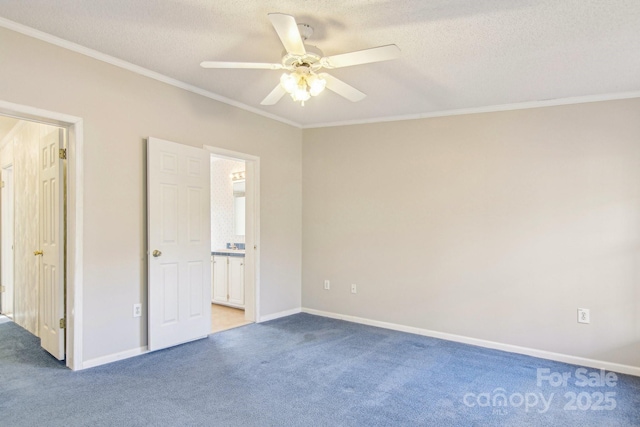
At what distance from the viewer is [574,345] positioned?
3.51 metres

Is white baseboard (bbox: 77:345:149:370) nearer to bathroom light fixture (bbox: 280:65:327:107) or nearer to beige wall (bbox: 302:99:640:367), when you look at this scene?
beige wall (bbox: 302:99:640:367)

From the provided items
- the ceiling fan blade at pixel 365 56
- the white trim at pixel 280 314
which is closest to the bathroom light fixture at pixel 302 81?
the ceiling fan blade at pixel 365 56

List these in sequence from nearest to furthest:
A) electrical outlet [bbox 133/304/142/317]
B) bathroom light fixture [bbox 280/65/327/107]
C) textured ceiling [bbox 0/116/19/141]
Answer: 1. bathroom light fixture [bbox 280/65/327/107]
2. electrical outlet [bbox 133/304/142/317]
3. textured ceiling [bbox 0/116/19/141]

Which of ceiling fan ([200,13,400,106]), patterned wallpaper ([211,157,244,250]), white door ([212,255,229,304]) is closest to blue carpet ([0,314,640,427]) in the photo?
white door ([212,255,229,304])

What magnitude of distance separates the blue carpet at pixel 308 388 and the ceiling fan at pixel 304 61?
2125mm

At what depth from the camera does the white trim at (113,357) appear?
3021mm

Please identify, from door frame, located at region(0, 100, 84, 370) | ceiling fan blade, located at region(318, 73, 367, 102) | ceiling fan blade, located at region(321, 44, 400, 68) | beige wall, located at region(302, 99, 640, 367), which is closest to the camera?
ceiling fan blade, located at region(321, 44, 400, 68)

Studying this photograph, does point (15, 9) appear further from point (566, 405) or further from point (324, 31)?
point (566, 405)

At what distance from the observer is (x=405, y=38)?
2654mm

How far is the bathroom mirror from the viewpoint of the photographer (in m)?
5.98

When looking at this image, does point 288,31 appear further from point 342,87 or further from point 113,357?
point 113,357

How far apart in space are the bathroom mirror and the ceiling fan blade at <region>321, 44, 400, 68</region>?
12.5ft

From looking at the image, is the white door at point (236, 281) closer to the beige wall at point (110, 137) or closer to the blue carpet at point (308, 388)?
A: the blue carpet at point (308, 388)

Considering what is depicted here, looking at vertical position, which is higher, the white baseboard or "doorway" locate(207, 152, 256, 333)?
"doorway" locate(207, 152, 256, 333)
